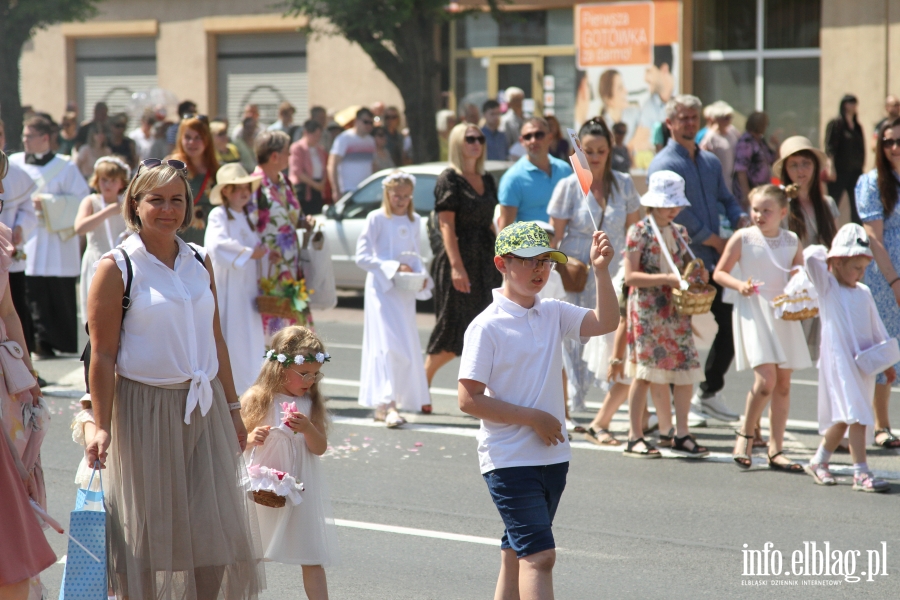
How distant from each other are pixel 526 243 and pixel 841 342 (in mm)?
3343

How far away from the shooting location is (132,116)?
25781 millimetres

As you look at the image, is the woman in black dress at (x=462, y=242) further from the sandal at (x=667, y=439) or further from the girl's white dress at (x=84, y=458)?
the girl's white dress at (x=84, y=458)

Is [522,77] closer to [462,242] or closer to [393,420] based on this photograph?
[462,242]

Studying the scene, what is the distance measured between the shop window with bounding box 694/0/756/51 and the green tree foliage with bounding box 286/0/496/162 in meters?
3.80

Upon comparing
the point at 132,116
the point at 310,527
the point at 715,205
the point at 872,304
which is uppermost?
the point at 132,116

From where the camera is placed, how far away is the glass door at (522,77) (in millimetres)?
22484

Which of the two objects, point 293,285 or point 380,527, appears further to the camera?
point 293,285

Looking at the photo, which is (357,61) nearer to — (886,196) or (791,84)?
(791,84)

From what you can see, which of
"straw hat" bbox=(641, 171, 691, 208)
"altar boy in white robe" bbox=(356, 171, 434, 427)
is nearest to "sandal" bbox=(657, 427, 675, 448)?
"straw hat" bbox=(641, 171, 691, 208)

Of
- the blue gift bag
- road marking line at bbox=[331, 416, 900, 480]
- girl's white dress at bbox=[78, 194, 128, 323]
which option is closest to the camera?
the blue gift bag

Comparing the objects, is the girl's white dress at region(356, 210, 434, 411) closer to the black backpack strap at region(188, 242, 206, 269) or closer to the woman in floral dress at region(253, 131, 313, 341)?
the woman in floral dress at region(253, 131, 313, 341)

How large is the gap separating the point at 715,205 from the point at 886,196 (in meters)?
1.23

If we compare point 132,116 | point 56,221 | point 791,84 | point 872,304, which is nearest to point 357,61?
point 132,116

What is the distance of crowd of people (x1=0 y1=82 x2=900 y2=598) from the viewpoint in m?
4.22
